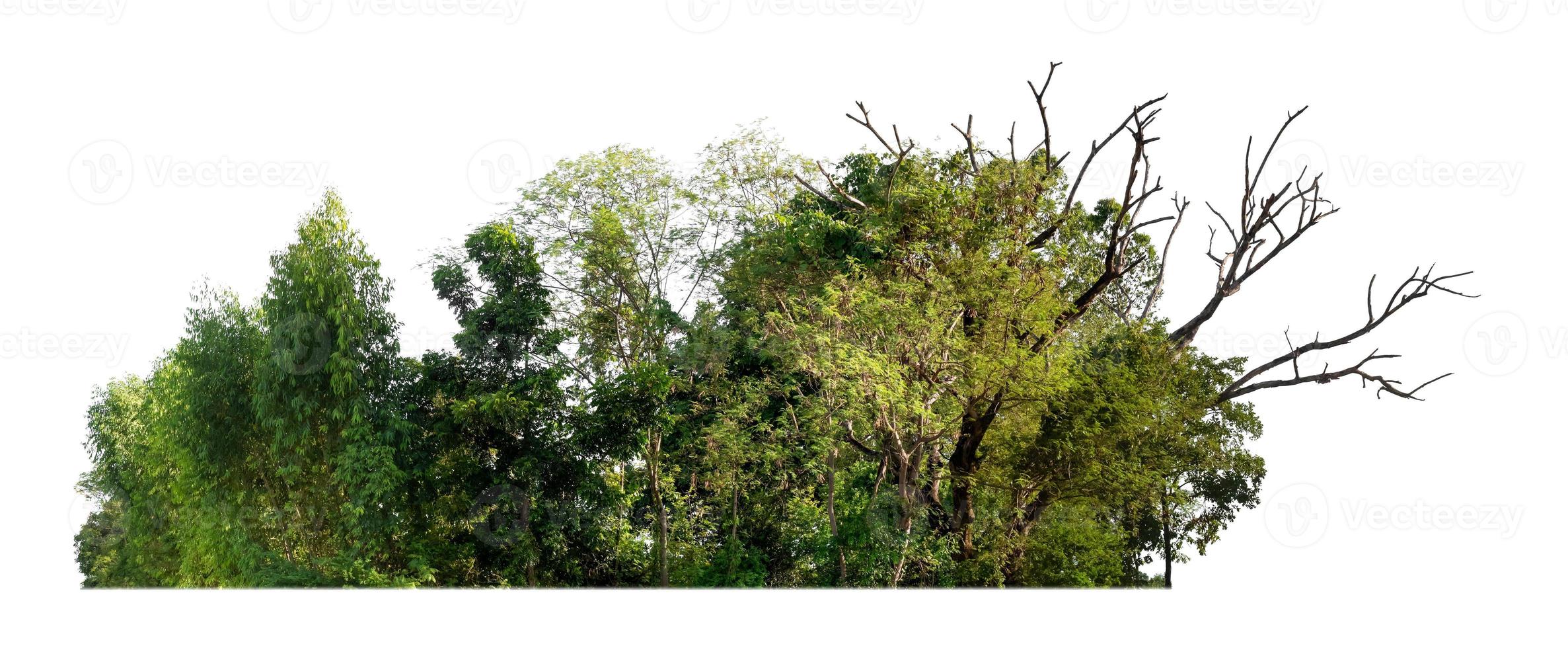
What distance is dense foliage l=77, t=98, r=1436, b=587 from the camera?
37.1ft

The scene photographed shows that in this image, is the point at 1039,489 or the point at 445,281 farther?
the point at 445,281

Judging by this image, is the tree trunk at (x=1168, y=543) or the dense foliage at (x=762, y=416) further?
the tree trunk at (x=1168, y=543)

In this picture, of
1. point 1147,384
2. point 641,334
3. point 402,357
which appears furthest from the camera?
point 641,334

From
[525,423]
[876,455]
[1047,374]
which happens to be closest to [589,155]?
[525,423]

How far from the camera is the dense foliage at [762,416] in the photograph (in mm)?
11320

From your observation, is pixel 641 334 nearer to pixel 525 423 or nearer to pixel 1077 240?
pixel 525 423

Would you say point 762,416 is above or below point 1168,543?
above

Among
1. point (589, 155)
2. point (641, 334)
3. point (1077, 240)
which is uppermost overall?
point (589, 155)

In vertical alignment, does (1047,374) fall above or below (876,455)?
above

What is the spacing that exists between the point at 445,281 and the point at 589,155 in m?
3.52

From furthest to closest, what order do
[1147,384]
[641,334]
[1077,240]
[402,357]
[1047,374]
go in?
[641,334]
[1077,240]
[402,357]
[1147,384]
[1047,374]

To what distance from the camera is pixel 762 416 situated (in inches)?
527

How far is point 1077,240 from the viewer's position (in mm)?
13547

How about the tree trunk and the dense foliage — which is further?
the tree trunk
